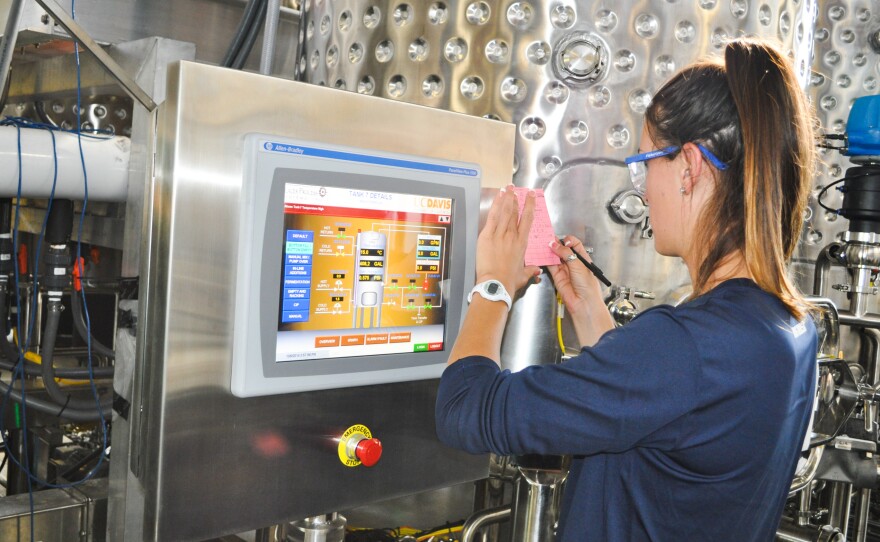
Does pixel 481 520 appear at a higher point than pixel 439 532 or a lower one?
higher

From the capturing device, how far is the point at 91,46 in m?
1.07

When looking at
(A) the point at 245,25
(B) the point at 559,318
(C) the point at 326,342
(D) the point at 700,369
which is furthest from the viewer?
(A) the point at 245,25

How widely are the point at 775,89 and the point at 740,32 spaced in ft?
2.04

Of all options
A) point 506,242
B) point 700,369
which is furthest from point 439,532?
point 700,369

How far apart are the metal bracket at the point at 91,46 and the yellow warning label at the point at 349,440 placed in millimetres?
572

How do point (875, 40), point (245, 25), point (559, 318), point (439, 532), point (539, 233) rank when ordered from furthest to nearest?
point (875, 40) → point (439, 532) → point (245, 25) → point (559, 318) → point (539, 233)

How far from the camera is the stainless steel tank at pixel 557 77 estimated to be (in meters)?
1.41

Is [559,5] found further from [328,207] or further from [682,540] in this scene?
[682,540]

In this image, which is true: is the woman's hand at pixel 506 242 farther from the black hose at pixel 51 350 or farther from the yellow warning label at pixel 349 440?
the black hose at pixel 51 350

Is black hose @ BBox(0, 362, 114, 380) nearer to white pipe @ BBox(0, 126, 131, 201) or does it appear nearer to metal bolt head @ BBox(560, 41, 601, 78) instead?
white pipe @ BBox(0, 126, 131, 201)

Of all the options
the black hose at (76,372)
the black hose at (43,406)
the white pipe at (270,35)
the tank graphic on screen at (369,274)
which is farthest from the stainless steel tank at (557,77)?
the black hose at (43,406)

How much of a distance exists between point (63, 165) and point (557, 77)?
38.1 inches

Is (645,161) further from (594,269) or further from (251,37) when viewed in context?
(251,37)

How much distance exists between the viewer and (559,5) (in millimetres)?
1404
